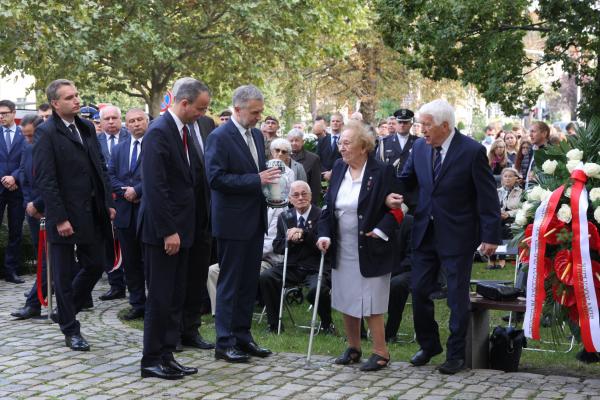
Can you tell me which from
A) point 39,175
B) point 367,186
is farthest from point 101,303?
point 367,186

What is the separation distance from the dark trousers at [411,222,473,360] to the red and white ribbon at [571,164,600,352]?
0.96 meters

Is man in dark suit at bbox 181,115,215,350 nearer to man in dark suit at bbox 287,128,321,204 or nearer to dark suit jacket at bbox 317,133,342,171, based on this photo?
man in dark suit at bbox 287,128,321,204

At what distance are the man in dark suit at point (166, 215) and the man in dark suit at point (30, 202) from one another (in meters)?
2.32

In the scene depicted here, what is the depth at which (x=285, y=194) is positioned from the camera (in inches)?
→ 317

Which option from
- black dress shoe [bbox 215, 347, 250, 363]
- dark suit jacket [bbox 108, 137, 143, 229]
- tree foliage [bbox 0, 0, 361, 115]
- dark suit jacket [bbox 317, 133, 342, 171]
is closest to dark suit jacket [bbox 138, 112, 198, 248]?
black dress shoe [bbox 215, 347, 250, 363]

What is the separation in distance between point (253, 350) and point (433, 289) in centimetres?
157

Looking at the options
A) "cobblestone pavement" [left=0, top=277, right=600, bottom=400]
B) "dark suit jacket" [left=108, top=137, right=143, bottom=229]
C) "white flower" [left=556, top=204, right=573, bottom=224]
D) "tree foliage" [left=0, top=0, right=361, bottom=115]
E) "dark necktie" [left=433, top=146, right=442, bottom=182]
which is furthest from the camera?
"tree foliage" [left=0, top=0, right=361, bottom=115]

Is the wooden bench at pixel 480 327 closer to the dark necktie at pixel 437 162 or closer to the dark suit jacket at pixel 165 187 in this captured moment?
the dark necktie at pixel 437 162

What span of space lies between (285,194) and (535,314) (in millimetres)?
2215

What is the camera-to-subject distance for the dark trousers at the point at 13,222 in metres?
12.6

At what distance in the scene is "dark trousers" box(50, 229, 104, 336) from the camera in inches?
328

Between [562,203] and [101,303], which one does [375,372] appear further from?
[101,303]

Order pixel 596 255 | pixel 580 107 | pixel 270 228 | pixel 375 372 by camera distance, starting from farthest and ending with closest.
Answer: pixel 580 107 < pixel 270 228 < pixel 375 372 < pixel 596 255

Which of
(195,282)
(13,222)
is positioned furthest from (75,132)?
(13,222)
